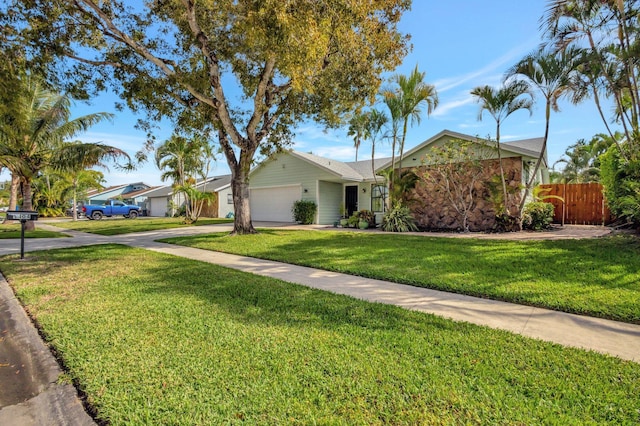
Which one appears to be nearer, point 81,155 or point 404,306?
point 404,306

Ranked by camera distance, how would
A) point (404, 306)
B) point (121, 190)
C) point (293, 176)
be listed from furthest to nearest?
point (121, 190) → point (293, 176) → point (404, 306)

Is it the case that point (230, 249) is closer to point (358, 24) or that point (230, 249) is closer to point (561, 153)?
point (358, 24)

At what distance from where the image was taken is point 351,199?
61.2 ft

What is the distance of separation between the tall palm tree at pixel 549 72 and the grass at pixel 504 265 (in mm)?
4761

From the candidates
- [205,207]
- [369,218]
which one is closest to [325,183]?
[369,218]

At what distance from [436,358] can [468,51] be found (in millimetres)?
9988

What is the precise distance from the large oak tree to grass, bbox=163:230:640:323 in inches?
167

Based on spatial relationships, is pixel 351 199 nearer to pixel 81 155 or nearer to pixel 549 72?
pixel 549 72

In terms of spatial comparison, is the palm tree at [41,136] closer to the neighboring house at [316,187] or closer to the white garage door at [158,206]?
the neighboring house at [316,187]

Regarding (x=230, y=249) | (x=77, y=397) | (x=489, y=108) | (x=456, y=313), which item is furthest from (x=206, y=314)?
(x=489, y=108)

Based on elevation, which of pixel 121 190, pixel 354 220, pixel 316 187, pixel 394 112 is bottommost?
pixel 354 220

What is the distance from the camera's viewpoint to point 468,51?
9.66 m

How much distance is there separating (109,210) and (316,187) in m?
22.0

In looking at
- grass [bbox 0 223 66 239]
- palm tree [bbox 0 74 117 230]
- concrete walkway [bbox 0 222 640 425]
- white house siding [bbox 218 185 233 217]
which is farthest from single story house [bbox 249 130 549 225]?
grass [bbox 0 223 66 239]
